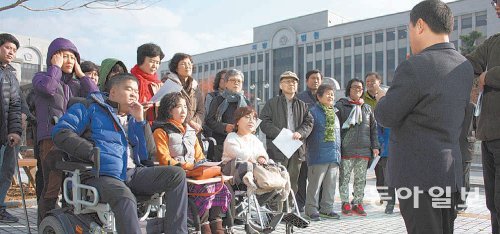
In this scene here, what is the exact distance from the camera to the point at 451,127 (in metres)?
2.61

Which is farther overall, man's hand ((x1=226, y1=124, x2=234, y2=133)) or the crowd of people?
man's hand ((x1=226, y1=124, x2=234, y2=133))

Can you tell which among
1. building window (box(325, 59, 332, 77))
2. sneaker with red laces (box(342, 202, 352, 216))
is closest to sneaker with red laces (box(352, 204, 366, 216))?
sneaker with red laces (box(342, 202, 352, 216))

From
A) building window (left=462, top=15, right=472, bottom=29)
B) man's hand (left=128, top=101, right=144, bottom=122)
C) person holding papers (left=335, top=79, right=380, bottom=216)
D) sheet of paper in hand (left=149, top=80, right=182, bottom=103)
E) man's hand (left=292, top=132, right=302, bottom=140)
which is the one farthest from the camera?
building window (left=462, top=15, right=472, bottom=29)

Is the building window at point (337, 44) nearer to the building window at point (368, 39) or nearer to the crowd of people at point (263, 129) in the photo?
the building window at point (368, 39)

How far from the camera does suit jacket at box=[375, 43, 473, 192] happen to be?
2580 millimetres

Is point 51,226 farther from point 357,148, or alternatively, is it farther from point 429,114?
point 357,148

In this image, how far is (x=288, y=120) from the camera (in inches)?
248

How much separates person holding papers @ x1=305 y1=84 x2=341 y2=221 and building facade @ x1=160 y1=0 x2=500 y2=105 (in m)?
44.9

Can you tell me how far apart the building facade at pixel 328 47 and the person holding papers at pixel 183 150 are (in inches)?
1843

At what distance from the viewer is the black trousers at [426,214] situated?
258cm

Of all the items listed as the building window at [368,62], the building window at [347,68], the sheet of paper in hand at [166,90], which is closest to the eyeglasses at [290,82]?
the sheet of paper in hand at [166,90]

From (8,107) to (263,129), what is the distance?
3.17 m

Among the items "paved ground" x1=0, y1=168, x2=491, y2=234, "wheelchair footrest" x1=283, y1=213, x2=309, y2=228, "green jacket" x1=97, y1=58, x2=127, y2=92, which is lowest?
"paved ground" x1=0, y1=168, x2=491, y2=234

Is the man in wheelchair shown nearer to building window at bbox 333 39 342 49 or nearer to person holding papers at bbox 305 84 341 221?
person holding papers at bbox 305 84 341 221
